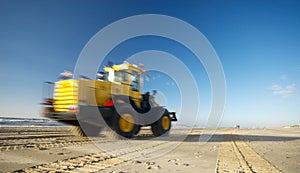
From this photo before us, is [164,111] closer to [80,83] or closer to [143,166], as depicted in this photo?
[80,83]

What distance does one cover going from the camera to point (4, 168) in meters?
3.67

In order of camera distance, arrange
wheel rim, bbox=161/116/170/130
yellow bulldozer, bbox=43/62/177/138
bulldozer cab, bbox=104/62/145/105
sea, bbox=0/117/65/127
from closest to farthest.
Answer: yellow bulldozer, bbox=43/62/177/138 < bulldozer cab, bbox=104/62/145/105 < wheel rim, bbox=161/116/170/130 < sea, bbox=0/117/65/127

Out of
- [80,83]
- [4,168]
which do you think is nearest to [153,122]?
[80,83]

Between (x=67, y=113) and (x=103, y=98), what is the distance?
1526mm

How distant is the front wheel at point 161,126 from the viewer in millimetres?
11359

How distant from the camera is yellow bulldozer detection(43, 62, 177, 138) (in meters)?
8.91

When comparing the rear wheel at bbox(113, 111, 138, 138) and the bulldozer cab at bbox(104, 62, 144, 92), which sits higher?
the bulldozer cab at bbox(104, 62, 144, 92)

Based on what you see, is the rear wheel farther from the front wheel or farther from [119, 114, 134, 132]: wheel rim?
the front wheel

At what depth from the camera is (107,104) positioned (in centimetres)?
929

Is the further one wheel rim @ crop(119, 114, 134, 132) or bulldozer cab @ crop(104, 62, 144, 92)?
bulldozer cab @ crop(104, 62, 144, 92)

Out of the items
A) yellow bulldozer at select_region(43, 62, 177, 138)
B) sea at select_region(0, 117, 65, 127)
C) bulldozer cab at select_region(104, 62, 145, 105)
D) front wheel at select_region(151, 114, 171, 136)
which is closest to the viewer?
yellow bulldozer at select_region(43, 62, 177, 138)

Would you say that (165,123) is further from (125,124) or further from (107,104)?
(107,104)

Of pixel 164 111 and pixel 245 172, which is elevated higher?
pixel 164 111

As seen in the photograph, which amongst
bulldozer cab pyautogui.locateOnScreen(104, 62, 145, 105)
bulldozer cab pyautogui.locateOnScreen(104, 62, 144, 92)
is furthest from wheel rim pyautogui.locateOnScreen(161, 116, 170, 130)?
bulldozer cab pyautogui.locateOnScreen(104, 62, 144, 92)
